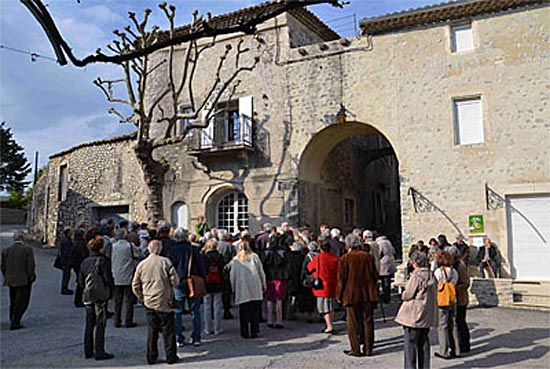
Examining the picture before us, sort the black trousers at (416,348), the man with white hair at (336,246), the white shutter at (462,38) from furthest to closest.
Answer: the white shutter at (462,38), the man with white hair at (336,246), the black trousers at (416,348)

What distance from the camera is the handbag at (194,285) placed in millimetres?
7215

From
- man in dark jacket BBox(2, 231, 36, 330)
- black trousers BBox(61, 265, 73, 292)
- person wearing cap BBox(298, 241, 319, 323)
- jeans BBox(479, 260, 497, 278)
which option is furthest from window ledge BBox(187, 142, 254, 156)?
man in dark jacket BBox(2, 231, 36, 330)

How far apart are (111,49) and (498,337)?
12.0 metres

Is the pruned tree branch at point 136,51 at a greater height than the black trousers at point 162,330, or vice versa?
the pruned tree branch at point 136,51

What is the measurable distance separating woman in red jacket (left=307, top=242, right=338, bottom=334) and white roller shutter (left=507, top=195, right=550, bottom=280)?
275 inches

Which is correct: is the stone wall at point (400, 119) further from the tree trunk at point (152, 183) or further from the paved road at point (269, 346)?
the paved road at point (269, 346)

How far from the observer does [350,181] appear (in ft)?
64.5

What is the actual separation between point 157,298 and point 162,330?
0.44m

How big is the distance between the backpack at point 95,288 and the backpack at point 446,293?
4.43 metres

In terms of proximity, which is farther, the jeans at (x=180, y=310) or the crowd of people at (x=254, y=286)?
the jeans at (x=180, y=310)

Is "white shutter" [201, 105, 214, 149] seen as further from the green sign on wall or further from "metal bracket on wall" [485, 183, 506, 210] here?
"metal bracket on wall" [485, 183, 506, 210]

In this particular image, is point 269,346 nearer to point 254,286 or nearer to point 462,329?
point 254,286

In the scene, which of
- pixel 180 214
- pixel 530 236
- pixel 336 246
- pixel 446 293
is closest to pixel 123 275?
pixel 336 246

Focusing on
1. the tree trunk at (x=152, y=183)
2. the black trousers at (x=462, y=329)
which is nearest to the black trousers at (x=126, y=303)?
the black trousers at (x=462, y=329)
